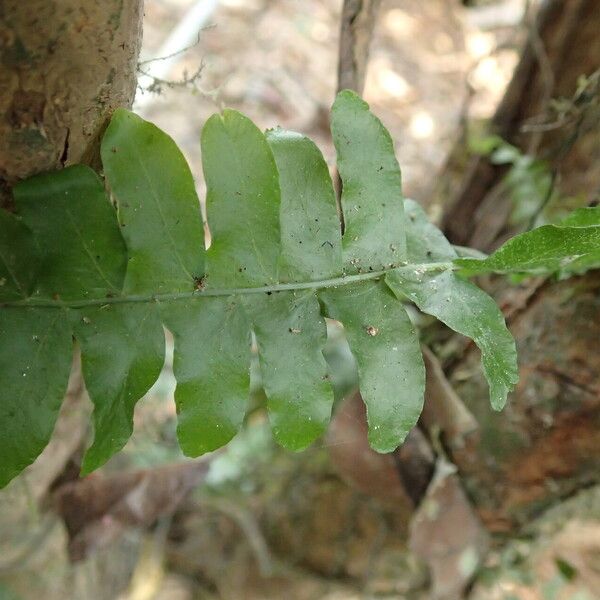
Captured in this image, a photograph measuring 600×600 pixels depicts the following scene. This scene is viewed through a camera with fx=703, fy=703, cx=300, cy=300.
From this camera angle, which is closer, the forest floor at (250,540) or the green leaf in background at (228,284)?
the green leaf in background at (228,284)

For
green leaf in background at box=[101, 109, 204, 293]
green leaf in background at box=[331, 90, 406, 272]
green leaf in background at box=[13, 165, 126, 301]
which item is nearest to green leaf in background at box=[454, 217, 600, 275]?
green leaf in background at box=[331, 90, 406, 272]

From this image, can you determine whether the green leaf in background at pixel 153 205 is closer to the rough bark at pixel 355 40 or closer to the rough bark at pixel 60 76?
the rough bark at pixel 60 76

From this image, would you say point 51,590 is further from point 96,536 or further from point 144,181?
point 144,181

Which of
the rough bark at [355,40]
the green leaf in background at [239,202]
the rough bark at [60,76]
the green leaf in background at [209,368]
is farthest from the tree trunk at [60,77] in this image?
the rough bark at [355,40]

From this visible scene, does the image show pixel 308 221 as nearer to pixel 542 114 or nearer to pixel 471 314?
pixel 471 314

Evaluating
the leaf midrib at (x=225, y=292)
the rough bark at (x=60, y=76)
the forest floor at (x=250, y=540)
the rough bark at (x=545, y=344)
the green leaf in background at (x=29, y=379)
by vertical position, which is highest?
the rough bark at (x=60, y=76)

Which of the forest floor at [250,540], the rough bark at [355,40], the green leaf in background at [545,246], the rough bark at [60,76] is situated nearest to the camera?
the rough bark at [60,76]

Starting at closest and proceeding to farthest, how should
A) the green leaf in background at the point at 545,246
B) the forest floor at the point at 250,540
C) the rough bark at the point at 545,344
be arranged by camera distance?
1. the green leaf in background at the point at 545,246
2. the rough bark at the point at 545,344
3. the forest floor at the point at 250,540
